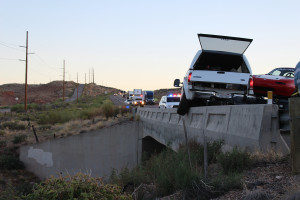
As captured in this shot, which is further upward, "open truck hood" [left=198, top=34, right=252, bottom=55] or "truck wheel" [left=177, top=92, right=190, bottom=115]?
"open truck hood" [left=198, top=34, right=252, bottom=55]

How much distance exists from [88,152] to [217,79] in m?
16.2

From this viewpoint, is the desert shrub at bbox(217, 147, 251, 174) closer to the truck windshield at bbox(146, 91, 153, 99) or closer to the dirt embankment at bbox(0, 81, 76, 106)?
the truck windshield at bbox(146, 91, 153, 99)

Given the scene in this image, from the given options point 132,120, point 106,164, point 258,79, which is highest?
point 258,79

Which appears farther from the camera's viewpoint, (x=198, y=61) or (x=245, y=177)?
(x=198, y=61)

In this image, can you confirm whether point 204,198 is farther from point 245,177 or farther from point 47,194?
point 47,194

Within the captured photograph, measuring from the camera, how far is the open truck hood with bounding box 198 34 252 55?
12.9m

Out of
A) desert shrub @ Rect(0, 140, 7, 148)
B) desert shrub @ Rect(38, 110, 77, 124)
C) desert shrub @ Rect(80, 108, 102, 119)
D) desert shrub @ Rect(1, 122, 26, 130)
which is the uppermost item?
desert shrub @ Rect(80, 108, 102, 119)

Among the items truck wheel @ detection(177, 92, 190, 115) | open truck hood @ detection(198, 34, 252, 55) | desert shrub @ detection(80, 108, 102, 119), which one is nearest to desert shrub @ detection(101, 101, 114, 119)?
desert shrub @ detection(80, 108, 102, 119)

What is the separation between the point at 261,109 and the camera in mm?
7555

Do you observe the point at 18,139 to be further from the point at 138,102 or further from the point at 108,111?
the point at 138,102

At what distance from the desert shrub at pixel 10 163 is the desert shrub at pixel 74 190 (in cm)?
2235

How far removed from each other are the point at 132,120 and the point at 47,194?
24.8 metres

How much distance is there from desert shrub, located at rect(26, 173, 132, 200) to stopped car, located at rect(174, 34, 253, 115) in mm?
8721

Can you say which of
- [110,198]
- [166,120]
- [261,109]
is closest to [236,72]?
[166,120]
